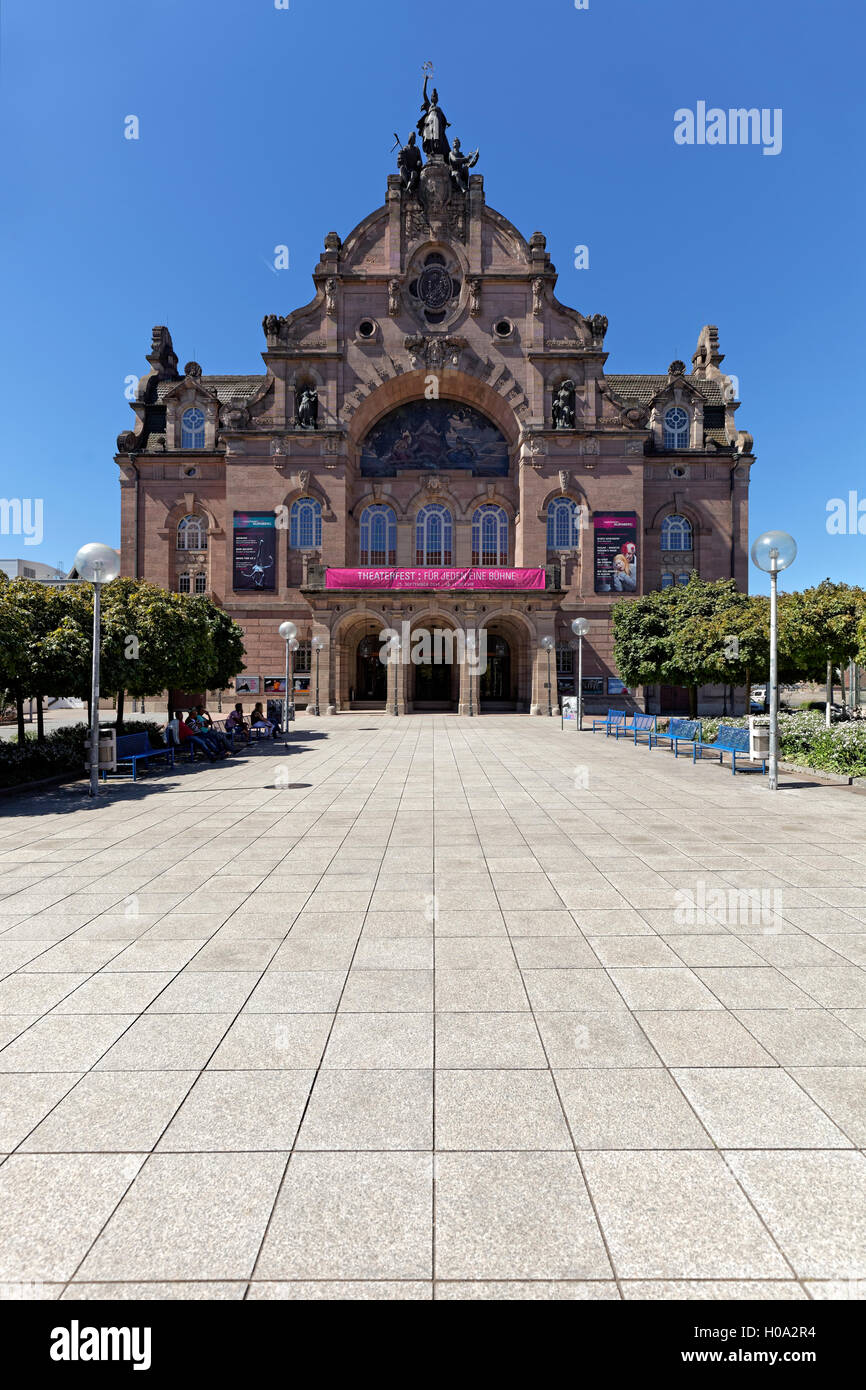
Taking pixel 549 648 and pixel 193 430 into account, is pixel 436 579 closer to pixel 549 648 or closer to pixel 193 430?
pixel 549 648

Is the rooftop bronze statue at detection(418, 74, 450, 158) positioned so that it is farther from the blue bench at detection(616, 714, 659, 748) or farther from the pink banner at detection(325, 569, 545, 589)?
the blue bench at detection(616, 714, 659, 748)

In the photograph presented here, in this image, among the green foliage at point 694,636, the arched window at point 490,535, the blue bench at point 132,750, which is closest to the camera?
the blue bench at point 132,750

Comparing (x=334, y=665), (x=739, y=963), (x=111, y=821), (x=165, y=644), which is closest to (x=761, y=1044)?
(x=739, y=963)

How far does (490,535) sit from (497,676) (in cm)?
935

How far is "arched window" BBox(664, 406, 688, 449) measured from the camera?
44625 millimetres

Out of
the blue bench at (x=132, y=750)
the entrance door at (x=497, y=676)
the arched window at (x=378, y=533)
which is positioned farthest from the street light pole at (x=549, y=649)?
the blue bench at (x=132, y=750)

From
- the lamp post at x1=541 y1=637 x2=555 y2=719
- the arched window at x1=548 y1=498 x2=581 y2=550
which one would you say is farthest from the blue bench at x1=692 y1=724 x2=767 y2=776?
the arched window at x1=548 y1=498 x2=581 y2=550

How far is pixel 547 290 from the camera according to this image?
137 feet

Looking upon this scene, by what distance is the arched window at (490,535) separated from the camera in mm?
43969

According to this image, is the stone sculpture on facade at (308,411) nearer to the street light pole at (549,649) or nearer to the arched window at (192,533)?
the arched window at (192,533)

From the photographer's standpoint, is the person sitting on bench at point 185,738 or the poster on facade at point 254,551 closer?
the person sitting on bench at point 185,738

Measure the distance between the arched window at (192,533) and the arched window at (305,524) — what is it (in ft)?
22.5

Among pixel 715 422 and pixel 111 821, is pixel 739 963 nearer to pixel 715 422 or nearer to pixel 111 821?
pixel 111 821
